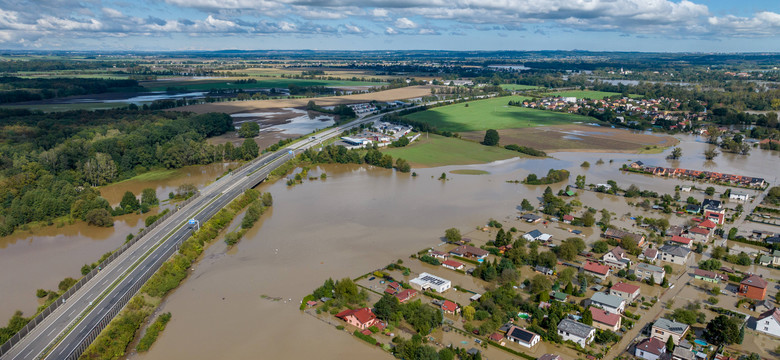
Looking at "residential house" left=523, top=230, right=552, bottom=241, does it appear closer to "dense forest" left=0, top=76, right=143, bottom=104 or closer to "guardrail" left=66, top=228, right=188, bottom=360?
"guardrail" left=66, top=228, right=188, bottom=360

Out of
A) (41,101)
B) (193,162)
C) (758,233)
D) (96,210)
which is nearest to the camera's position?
(758,233)

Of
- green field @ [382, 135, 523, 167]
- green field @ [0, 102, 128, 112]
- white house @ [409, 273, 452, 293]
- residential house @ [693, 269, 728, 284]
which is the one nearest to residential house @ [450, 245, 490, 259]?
white house @ [409, 273, 452, 293]

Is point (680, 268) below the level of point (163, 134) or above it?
below

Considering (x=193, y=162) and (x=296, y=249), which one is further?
(x=193, y=162)

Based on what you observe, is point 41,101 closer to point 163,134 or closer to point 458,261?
point 163,134

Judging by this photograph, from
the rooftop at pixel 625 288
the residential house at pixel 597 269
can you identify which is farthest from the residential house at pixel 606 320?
the residential house at pixel 597 269

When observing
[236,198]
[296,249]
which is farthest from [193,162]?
[296,249]

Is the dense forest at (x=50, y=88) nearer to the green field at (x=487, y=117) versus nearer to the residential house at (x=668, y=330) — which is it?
the green field at (x=487, y=117)

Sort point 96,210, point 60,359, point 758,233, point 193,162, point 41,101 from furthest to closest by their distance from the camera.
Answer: point 41,101, point 193,162, point 96,210, point 758,233, point 60,359
